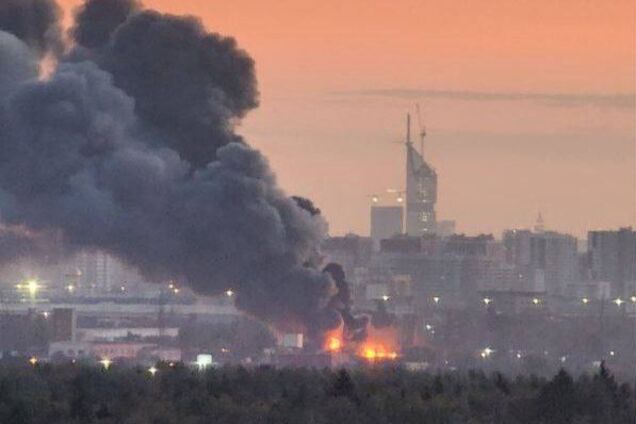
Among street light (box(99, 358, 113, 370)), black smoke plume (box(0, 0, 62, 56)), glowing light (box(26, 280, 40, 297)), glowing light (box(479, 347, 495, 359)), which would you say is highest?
black smoke plume (box(0, 0, 62, 56))

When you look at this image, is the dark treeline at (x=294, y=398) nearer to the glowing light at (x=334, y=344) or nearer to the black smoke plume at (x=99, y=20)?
the glowing light at (x=334, y=344)

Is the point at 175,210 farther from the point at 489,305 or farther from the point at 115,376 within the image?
the point at 489,305

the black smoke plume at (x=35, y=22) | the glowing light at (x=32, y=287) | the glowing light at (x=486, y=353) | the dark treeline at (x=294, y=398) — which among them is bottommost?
the dark treeline at (x=294, y=398)

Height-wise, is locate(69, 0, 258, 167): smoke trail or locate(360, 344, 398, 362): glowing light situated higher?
locate(69, 0, 258, 167): smoke trail

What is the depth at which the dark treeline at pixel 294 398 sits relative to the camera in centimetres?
7925

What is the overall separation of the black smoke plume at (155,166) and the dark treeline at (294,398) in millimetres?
9896

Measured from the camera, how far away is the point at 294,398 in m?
84.9

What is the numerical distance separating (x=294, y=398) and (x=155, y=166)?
22.6 m

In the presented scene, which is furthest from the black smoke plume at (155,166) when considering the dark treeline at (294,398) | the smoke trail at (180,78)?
the dark treeline at (294,398)

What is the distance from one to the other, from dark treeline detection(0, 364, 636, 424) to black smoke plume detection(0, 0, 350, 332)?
990 centimetres

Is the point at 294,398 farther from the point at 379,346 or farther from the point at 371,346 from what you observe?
the point at 379,346

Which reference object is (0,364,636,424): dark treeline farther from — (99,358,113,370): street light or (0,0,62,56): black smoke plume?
(0,0,62,56): black smoke plume

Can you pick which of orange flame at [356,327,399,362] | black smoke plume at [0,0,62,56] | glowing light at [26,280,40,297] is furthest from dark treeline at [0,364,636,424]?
glowing light at [26,280,40,297]

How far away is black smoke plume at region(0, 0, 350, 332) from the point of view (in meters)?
105
